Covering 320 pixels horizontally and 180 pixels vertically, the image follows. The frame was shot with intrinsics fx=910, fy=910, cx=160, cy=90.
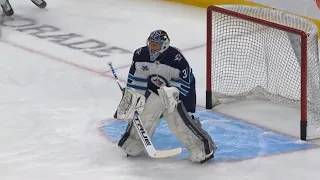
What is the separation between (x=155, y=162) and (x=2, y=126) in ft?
2.93

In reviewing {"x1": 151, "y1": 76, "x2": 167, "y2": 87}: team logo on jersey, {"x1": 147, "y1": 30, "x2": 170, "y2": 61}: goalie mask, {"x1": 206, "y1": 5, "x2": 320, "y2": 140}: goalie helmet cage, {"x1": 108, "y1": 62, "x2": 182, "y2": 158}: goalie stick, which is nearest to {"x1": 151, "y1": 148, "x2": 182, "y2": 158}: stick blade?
{"x1": 108, "y1": 62, "x2": 182, "y2": 158}: goalie stick

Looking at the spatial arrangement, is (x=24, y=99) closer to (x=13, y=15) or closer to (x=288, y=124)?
(x=288, y=124)

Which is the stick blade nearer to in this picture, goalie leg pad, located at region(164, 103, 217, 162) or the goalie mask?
goalie leg pad, located at region(164, 103, 217, 162)

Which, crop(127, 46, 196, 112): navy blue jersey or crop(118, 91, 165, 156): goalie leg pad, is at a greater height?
crop(127, 46, 196, 112): navy blue jersey

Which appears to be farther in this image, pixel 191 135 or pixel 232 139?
pixel 232 139

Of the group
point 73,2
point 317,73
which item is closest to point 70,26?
point 73,2

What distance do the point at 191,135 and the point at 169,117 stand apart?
0.11 metres

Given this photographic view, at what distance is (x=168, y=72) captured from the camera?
3594mm

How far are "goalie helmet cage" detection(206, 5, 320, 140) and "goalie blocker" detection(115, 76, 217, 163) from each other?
65 cm

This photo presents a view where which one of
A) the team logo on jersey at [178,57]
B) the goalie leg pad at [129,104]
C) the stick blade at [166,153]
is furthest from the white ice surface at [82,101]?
the team logo on jersey at [178,57]

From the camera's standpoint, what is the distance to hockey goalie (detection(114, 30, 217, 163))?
11.7 ft

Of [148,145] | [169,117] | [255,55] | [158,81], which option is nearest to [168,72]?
[158,81]

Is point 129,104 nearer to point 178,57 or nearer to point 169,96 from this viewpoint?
point 169,96

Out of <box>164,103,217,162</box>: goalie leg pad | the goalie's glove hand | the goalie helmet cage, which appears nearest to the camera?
the goalie's glove hand
